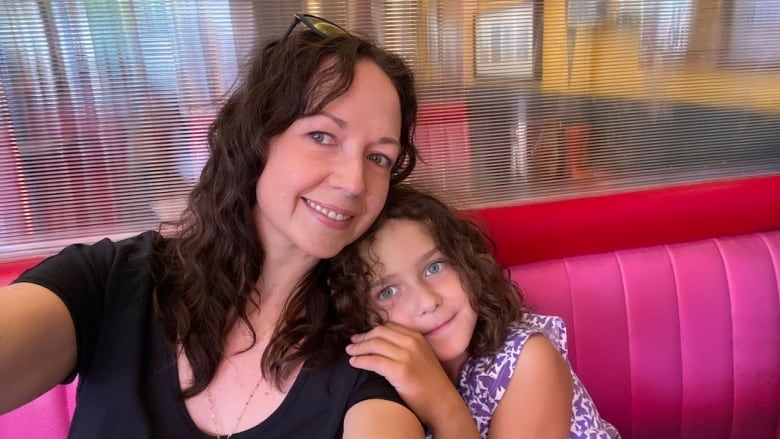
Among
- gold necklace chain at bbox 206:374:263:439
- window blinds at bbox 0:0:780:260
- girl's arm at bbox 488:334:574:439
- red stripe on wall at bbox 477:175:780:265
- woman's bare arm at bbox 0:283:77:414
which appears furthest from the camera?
red stripe on wall at bbox 477:175:780:265

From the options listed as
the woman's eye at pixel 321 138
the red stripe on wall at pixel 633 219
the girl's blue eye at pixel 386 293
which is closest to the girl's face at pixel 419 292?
the girl's blue eye at pixel 386 293

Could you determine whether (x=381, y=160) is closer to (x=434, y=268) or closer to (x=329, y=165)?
(x=329, y=165)

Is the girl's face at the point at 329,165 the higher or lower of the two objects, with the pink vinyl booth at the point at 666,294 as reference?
higher

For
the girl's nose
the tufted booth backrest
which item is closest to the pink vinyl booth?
the tufted booth backrest

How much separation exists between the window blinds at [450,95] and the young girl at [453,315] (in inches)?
13.7

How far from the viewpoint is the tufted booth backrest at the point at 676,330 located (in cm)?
141

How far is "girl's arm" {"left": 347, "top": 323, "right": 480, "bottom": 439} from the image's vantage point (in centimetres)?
94

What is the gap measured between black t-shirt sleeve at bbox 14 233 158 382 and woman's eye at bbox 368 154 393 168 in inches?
16.6

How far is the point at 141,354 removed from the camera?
0.94m

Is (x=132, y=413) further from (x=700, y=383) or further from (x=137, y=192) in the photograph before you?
(x=700, y=383)

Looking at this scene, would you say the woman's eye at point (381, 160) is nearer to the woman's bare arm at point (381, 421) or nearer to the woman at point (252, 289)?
the woman at point (252, 289)

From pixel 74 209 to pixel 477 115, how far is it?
0.88 metres

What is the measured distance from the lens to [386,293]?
3.61 feet

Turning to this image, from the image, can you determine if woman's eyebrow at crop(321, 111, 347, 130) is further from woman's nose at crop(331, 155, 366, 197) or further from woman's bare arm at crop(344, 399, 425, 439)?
woman's bare arm at crop(344, 399, 425, 439)
